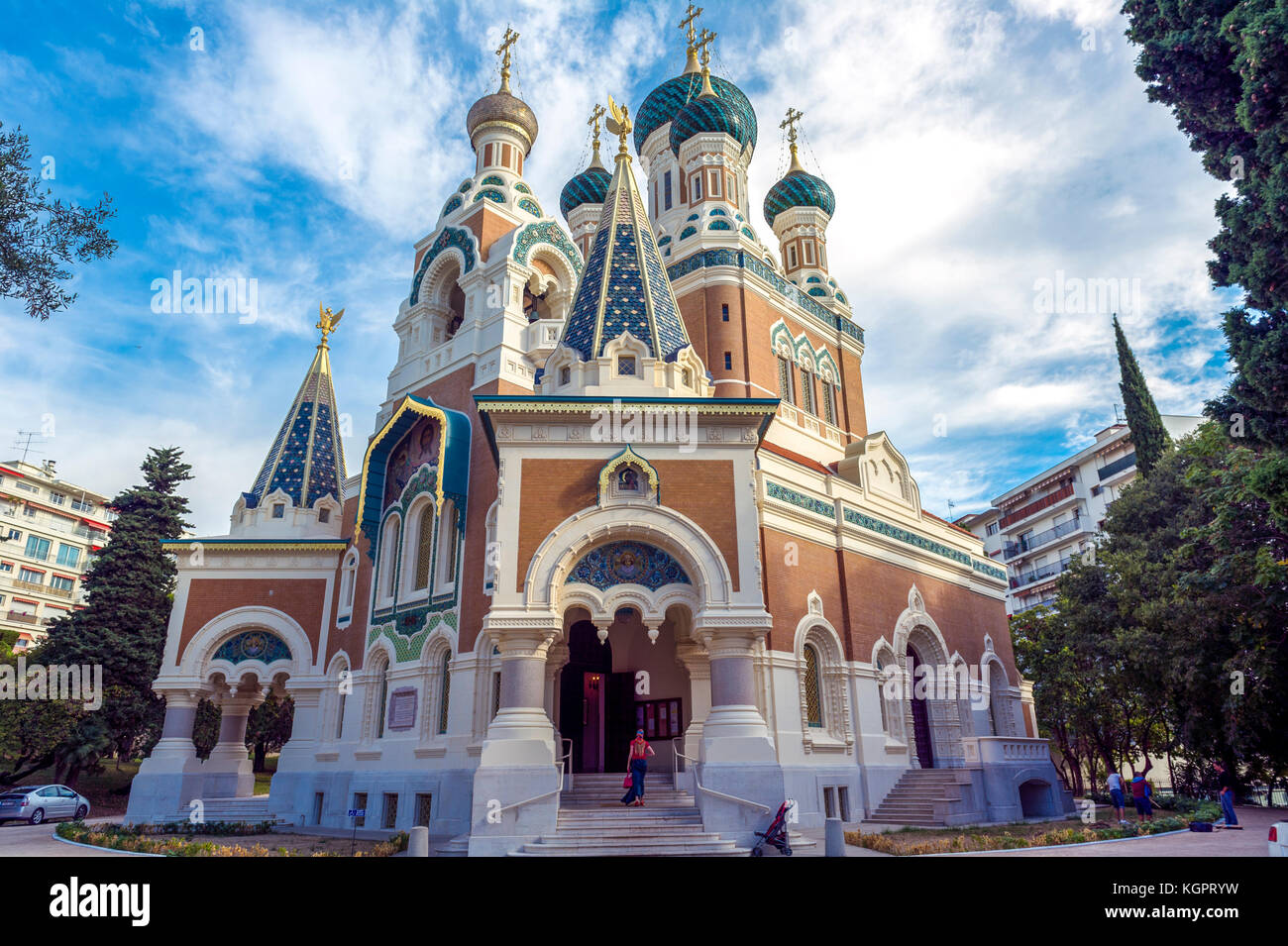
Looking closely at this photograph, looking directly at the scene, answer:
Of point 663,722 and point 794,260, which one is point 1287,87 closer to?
point 663,722

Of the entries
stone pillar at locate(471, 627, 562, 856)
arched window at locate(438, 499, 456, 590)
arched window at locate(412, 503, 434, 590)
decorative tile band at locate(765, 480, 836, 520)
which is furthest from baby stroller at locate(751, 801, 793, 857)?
arched window at locate(412, 503, 434, 590)

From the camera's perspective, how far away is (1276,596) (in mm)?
14953

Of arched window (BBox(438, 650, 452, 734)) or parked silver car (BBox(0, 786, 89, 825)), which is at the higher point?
arched window (BBox(438, 650, 452, 734))

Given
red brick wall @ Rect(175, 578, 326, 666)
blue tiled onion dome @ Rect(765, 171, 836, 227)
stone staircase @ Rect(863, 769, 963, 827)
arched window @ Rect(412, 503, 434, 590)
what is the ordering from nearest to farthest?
1. stone staircase @ Rect(863, 769, 963, 827)
2. arched window @ Rect(412, 503, 434, 590)
3. red brick wall @ Rect(175, 578, 326, 666)
4. blue tiled onion dome @ Rect(765, 171, 836, 227)

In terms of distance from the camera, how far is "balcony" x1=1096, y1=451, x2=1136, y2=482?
41194mm

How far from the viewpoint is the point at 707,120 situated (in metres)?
23.4

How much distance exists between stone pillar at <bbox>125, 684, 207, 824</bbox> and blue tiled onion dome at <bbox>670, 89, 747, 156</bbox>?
62.5 feet

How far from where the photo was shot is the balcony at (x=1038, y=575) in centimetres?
4562

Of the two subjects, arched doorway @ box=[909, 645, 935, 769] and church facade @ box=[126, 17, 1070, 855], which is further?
arched doorway @ box=[909, 645, 935, 769]

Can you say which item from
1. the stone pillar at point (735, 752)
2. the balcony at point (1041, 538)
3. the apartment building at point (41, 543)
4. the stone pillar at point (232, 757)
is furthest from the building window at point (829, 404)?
the apartment building at point (41, 543)

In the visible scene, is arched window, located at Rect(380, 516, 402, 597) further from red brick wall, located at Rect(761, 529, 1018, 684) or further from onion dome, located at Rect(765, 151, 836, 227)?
onion dome, located at Rect(765, 151, 836, 227)

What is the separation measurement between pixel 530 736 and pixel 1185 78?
1240cm
